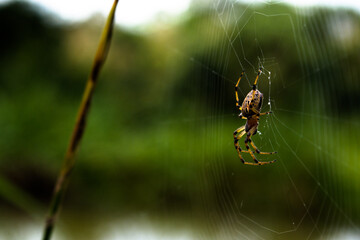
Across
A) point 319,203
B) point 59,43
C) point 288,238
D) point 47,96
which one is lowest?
point 288,238

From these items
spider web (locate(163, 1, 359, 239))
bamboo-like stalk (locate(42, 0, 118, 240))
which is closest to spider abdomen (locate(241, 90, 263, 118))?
bamboo-like stalk (locate(42, 0, 118, 240))

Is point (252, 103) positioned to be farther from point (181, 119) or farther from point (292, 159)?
point (181, 119)

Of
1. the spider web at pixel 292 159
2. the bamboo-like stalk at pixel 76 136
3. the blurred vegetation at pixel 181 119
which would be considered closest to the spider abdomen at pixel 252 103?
the bamboo-like stalk at pixel 76 136

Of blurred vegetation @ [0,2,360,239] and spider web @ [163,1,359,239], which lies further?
blurred vegetation @ [0,2,360,239]

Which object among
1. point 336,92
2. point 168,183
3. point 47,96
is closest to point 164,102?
point 168,183

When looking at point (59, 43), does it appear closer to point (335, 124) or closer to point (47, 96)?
point (47, 96)

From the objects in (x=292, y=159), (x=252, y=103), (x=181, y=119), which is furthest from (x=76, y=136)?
(x=181, y=119)

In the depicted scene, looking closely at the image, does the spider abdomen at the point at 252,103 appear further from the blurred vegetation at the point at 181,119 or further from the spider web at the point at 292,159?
the spider web at the point at 292,159

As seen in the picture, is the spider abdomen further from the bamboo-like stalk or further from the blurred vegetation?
the blurred vegetation
